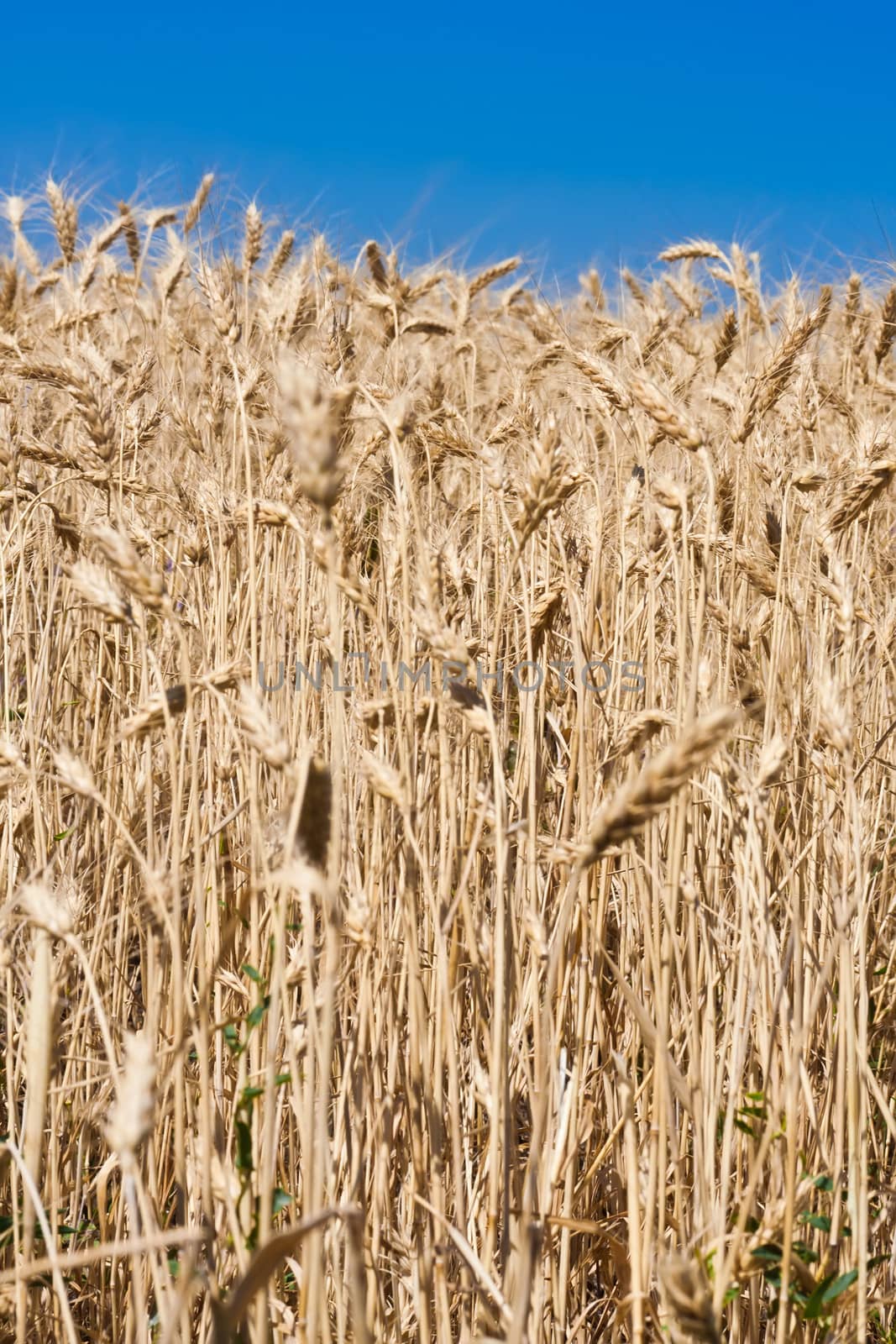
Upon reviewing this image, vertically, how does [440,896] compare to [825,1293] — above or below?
above

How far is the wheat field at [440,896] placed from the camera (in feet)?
3.05

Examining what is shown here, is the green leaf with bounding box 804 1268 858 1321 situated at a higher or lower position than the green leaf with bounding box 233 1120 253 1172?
lower

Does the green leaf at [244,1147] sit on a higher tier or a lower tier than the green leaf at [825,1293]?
higher

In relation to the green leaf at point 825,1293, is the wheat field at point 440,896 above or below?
above

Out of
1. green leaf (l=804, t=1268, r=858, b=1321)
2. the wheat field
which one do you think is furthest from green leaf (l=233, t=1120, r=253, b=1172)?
green leaf (l=804, t=1268, r=858, b=1321)

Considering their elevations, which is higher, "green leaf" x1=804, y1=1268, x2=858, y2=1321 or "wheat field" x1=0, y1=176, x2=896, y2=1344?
"wheat field" x1=0, y1=176, x2=896, y2=1344

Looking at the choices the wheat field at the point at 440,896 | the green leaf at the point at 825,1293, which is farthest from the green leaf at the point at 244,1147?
the green leaf at the point at 825,1293

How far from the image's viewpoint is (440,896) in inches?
51.0

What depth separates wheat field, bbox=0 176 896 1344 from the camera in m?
0.93

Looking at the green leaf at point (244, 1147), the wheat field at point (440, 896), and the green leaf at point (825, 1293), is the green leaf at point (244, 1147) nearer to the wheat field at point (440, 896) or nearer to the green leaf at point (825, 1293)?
the wheat field at point (440, 896)

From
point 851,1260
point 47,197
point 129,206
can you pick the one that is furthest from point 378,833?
point 129,206

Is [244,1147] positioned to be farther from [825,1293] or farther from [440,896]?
[825,1293]

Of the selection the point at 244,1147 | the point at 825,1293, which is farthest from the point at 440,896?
Answer: the point at 825,1293

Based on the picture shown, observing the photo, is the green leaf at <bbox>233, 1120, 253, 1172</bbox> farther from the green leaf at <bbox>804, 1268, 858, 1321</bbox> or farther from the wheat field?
the green leaf at <bbox>804, 1268, 858, 1321</bbox>
